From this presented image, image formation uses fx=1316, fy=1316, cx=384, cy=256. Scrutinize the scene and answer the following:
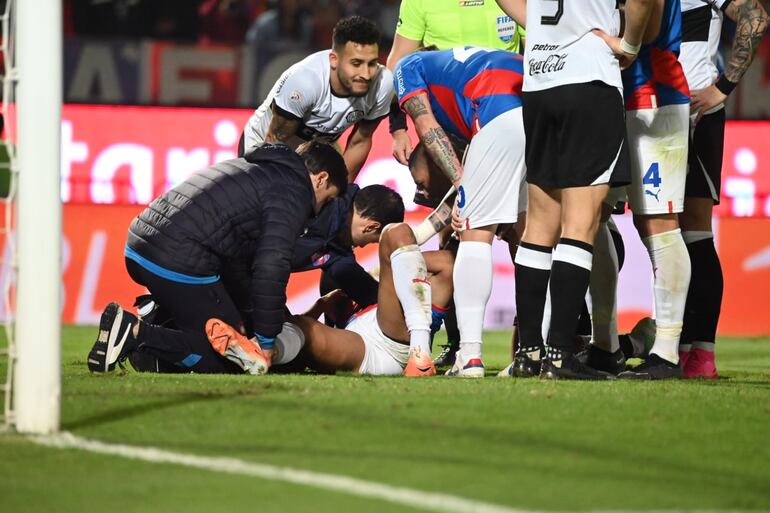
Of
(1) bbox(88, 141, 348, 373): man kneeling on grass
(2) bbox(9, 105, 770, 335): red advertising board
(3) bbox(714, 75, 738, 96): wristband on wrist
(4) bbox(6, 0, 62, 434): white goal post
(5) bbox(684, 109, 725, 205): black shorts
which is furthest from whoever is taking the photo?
(2) bbox(9, 105, 770, 335): red advertising board

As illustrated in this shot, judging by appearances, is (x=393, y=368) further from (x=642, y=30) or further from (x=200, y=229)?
(x=642, y=30)

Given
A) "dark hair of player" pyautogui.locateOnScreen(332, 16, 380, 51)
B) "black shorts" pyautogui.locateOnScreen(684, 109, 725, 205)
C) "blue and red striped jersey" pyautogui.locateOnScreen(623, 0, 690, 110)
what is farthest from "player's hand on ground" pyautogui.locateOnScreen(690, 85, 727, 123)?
"dark hair of player" pyautogui.locateOnScreen(332, 16, 380, 51)

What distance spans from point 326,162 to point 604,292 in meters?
1.46

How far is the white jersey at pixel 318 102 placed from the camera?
703 cm

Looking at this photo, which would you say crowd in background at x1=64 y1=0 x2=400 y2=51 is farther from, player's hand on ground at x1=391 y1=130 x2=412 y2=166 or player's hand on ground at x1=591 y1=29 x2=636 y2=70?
player's hand on ground at x1=591 y1=29 x2=636 y2=70

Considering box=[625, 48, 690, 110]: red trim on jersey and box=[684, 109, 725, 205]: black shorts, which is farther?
box=[684, 109, 725, 205]: black shorts

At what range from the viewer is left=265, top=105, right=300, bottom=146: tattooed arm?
23.2 feet

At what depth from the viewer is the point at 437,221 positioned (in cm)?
642

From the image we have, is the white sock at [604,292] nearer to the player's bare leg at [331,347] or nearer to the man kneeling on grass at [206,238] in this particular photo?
the player's bare leg at [331,347]

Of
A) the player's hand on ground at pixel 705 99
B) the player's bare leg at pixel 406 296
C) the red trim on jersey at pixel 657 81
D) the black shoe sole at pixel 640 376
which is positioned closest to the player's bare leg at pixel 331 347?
the player's bare leg at pixel 406 296

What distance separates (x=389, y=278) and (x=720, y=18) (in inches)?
80.5

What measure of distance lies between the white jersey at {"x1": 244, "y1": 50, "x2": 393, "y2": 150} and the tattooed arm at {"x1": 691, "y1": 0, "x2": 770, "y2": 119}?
182 centimetres

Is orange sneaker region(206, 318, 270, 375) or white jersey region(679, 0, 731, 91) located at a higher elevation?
white jersey region(679, 0, 731, 91)

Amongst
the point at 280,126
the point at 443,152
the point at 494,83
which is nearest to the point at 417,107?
the point at 443,152
